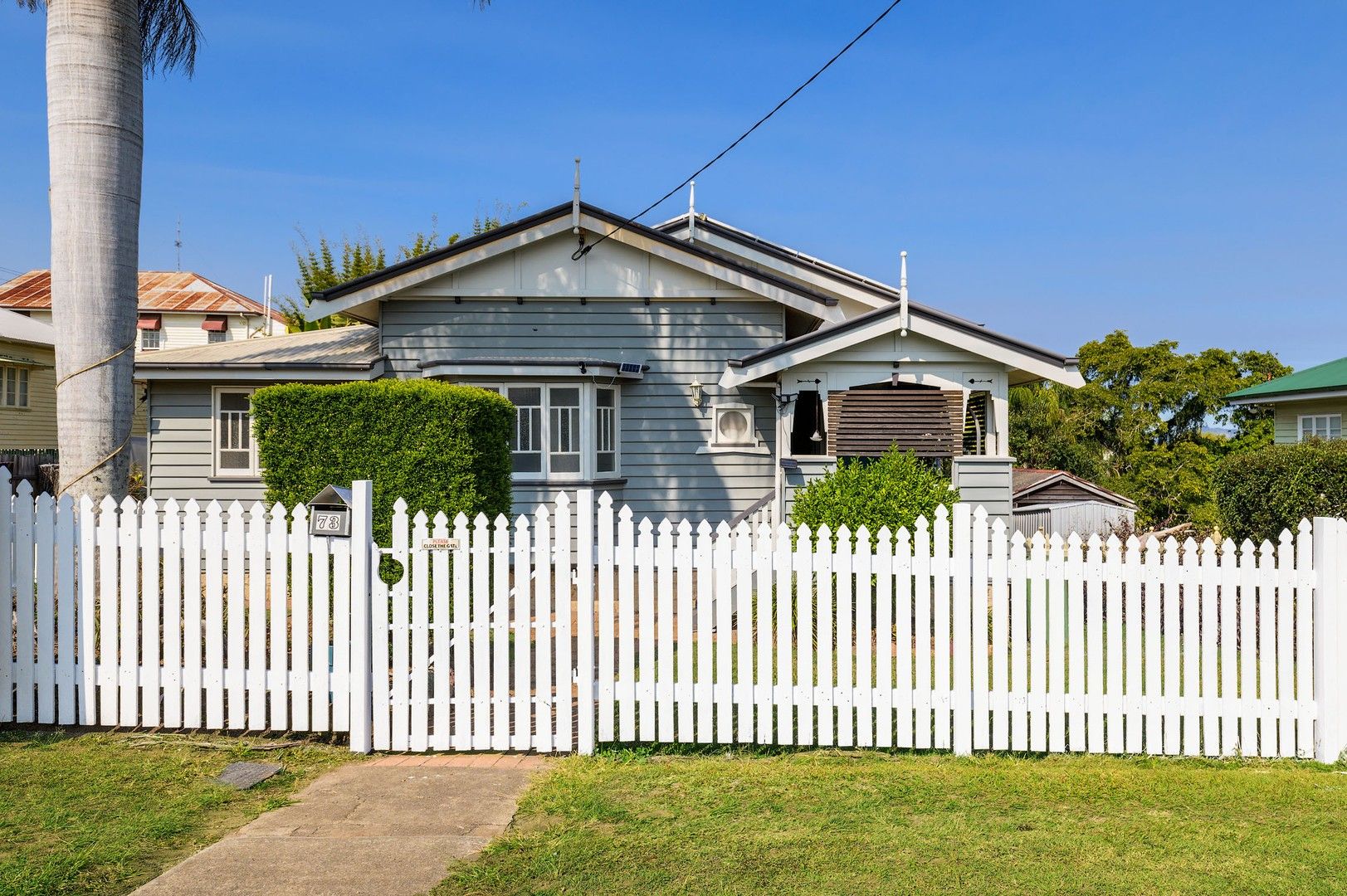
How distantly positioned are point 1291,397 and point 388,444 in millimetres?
26393

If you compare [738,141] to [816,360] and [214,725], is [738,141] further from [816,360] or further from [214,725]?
[214,725]

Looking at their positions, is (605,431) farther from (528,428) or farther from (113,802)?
(113,802)

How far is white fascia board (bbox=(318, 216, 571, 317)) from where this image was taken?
14414 millimetres

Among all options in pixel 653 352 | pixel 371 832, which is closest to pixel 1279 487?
pixel 653 352

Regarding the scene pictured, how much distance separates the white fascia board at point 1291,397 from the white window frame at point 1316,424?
62 centimetres

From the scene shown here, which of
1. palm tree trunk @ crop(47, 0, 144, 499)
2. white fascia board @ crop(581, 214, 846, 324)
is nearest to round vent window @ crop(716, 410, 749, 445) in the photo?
white fascia board @ crop(581, 214, 846, 324)

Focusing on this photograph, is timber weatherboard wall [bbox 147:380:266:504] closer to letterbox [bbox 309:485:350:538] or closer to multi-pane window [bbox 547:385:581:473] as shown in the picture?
multi-pane window [bbox 547:385:581:473]

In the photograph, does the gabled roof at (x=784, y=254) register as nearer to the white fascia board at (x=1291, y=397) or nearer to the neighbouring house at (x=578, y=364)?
the neighbouring house at (x=578, y=364)

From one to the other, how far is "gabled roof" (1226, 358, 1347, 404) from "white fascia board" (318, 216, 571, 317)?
21980 mm

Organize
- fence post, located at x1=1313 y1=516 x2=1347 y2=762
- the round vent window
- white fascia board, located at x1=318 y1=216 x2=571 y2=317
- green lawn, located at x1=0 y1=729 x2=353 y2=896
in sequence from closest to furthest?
green lawn, located at x1=0 y1=729 x2=353 y2=896
fence post, located at x1=1313 y1=516 x2=1347 y2=762
white fascia board, located at x1=318 y1=216 x2=571 y2=317
the round vent window

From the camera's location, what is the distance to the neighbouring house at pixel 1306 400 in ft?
88.3

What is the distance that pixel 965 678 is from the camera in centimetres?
593

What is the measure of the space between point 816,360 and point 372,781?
902 centimetres

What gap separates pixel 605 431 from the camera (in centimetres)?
1480
